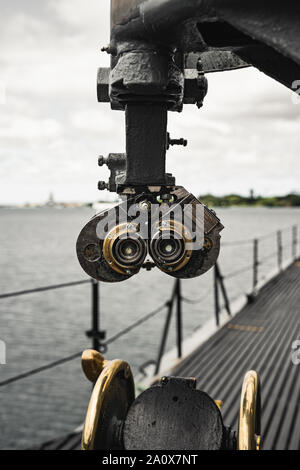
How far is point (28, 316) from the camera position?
2034cm

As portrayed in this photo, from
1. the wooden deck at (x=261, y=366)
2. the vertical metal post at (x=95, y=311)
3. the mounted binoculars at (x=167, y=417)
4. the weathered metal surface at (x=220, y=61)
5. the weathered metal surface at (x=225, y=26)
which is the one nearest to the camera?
the weathered metal surface at (x=225, y=26)

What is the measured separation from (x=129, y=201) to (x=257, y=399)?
769 mm

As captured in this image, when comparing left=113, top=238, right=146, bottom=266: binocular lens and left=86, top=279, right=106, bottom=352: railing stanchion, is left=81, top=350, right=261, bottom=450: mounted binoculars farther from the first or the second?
left=86, top=279, right=106, bottom=352: railing stanchion

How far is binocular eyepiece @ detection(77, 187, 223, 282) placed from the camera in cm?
122

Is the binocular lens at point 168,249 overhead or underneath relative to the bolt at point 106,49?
underneath

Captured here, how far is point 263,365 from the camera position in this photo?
5.54m

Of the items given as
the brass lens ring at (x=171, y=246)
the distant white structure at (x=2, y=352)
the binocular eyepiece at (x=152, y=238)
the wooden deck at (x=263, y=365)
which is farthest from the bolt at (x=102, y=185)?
the distant white structure at (x=2, y=352)

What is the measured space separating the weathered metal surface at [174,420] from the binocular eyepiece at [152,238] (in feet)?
1.44

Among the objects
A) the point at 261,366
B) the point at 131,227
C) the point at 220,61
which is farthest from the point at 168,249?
the point at 261,366

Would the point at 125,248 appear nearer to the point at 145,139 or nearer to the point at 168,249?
the point at 168,249

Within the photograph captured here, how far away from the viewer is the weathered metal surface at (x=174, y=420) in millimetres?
1445

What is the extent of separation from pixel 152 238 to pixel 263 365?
476cm

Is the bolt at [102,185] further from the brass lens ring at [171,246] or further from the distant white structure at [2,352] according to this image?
the distant white structure at [2,352]
